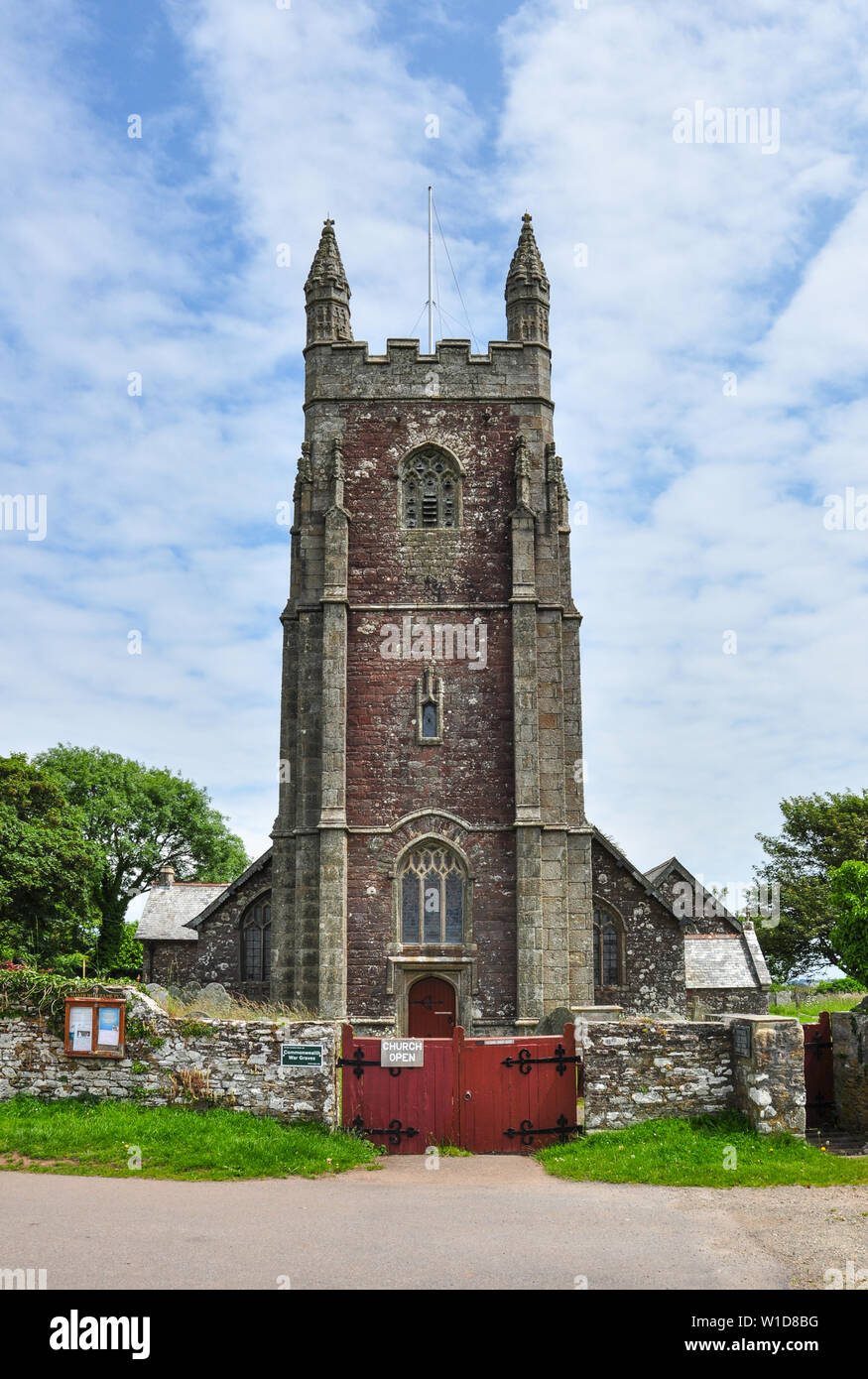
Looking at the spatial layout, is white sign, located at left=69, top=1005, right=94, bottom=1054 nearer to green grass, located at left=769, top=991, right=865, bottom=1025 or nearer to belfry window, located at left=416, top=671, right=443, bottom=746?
belfry window, located at left=416, top=671, right=443, bottom=746

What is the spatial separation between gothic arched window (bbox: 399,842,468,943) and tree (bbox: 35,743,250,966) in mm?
34237

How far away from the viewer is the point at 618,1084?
15.0m

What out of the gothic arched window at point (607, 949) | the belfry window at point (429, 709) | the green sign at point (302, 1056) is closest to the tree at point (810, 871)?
the gothic arched window at point (607, 949)

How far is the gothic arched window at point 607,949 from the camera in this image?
99.6 ft

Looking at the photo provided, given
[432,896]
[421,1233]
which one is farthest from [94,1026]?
[432,896]

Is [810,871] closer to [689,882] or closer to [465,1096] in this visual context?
[689,882]

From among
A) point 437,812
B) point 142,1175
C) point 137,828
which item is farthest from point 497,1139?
point 137,828

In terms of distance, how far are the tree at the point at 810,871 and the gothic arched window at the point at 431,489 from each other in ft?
106

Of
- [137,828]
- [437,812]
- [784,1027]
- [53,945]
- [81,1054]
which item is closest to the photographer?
[784,1027]

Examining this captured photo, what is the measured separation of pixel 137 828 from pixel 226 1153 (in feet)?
151

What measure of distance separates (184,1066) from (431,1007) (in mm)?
9535

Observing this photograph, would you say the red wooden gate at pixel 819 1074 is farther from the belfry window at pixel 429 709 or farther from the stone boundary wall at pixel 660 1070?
the belfry window at pixel 429 709

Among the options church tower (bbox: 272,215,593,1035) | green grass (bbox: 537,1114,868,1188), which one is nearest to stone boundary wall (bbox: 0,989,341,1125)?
green grass (bbox: 537,1114,868,1188)

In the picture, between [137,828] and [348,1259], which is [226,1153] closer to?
[348,1259]
